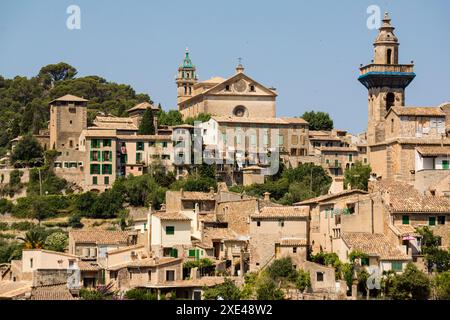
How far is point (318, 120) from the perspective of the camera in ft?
308

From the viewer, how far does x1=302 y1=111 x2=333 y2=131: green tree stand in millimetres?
93562

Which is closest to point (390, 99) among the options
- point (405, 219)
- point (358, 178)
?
point (358, 178)

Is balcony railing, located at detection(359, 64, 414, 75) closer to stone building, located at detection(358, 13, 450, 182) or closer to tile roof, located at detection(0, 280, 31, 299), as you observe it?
stone building, located at detection(358, 13, 450, 182)

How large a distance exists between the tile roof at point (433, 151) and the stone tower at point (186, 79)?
4681 centimetres

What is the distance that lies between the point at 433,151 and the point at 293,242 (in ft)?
33.8

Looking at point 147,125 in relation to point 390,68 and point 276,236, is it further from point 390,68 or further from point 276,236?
point 276,236

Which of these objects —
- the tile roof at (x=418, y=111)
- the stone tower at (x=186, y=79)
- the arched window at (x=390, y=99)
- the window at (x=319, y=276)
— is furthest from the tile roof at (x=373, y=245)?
the stone tower at (x=186, y=79)

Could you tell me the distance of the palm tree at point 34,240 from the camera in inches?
2361

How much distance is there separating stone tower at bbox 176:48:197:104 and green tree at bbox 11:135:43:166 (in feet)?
74.6

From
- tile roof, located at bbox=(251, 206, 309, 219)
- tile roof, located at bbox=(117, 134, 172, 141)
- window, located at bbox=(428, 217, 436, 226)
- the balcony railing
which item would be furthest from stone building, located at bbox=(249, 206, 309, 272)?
tile roof, located at bbox=(117, 134, 172, 141)

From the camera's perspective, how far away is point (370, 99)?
69.2 m

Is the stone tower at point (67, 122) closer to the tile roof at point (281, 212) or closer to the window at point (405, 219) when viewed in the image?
the tile roof at point (281, 212)

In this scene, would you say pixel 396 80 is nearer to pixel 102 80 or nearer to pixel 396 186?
pixel 396 186

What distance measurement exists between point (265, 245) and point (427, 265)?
18.8 feet
